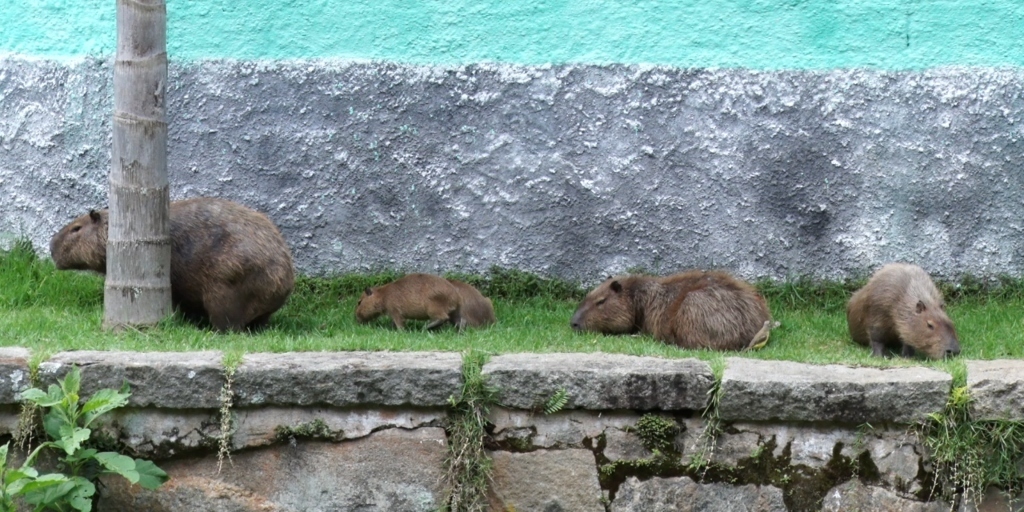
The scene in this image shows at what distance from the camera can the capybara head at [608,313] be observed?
7094 millimetres

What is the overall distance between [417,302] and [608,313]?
1137mm

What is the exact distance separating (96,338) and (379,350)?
1.50m

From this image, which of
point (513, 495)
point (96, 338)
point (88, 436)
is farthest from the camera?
point (96, 338)

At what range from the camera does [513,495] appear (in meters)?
5.61

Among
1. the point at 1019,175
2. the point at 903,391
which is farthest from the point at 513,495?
the point at 1019,175

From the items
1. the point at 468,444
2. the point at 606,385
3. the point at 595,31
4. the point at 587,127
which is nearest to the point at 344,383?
the point at 468,444

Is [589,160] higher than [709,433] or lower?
higher

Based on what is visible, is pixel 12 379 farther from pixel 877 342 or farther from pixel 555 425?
pixel 877 342

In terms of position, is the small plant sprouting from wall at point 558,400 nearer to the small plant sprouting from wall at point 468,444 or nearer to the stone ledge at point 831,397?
the small plant sprouting from wall at point 468,444

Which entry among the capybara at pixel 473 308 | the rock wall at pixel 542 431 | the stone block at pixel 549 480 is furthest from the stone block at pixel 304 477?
the capybara at pixel 473 308

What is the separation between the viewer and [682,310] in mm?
6711

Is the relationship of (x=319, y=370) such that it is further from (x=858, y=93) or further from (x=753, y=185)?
(x=858, y=93)

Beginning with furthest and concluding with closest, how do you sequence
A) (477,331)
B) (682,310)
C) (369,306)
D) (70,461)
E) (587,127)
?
(587,127) → (369,306) → (477,331) → (682,310) → (70,461)

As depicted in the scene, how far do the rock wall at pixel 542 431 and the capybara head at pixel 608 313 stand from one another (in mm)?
1494
